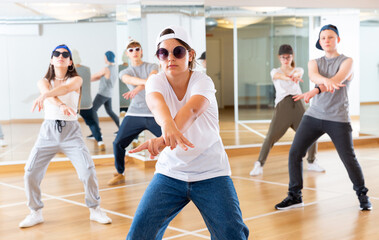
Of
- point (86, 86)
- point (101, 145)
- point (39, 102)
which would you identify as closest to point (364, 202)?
point (39, 102)

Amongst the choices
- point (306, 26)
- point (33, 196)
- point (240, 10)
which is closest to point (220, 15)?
point (240, 10)

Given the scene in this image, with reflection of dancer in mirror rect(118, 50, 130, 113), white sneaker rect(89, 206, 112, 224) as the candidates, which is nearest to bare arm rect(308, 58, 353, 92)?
white sneaker rect(89, 206, 112, 224)

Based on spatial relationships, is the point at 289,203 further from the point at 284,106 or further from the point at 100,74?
the point at 100,74

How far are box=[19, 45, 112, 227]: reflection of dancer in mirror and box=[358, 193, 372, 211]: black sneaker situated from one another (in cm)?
231

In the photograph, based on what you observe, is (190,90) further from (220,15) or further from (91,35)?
(220,15)

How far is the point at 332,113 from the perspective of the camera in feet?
15.6

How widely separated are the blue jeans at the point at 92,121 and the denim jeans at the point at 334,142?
373 cm

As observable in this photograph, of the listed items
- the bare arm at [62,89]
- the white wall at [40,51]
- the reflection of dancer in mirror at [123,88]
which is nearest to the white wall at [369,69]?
the reflection of dancer in mirror at [123,88]

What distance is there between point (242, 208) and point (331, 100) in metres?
1.34

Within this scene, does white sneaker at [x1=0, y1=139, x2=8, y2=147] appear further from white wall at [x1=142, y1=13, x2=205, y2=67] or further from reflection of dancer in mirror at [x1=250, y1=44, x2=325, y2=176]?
reflection of dancer in mirror at [x1=250, y1=44, x2=325, y2=176]

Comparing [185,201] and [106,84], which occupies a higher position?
[106,84]

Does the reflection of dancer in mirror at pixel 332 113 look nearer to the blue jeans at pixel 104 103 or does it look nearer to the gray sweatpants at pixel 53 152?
the gray sweatpants at pixel 53 152

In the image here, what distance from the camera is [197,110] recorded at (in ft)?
8.58

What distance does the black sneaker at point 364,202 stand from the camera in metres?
4.93
